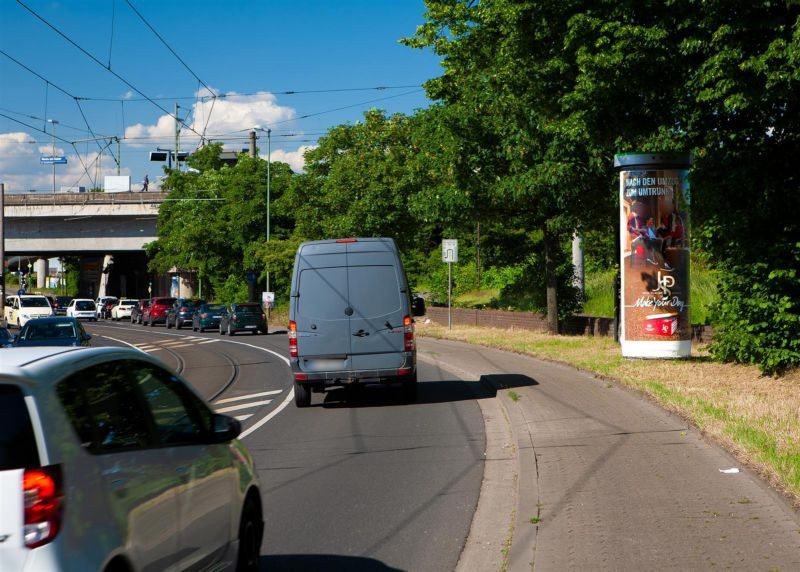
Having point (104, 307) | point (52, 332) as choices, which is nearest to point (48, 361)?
point (52, 332)

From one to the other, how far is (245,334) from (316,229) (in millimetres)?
6866

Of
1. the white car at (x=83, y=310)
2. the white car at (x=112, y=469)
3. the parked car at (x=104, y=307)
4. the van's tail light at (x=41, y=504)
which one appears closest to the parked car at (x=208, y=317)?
the white car at (x=83, y=310)

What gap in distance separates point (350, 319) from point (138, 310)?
54453 mm

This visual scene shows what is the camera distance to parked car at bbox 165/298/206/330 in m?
57.8

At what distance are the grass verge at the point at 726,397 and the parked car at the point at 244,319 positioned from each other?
2342cm

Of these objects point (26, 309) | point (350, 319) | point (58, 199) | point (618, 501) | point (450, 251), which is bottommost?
point (618, 501)

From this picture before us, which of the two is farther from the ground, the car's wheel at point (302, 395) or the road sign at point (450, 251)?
the road sign at point (450, 251)

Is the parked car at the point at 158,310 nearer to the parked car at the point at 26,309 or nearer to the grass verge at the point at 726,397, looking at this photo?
the parked car at the point at 26,309

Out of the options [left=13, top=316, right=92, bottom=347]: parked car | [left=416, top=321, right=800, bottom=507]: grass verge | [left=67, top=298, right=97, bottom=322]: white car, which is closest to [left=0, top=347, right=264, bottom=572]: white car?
[left=416, top=321, right=800, bottom=507]: grass verge

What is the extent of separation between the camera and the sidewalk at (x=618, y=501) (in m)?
6.50

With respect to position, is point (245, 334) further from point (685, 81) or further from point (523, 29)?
point (685, 81)

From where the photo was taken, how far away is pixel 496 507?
8.49m

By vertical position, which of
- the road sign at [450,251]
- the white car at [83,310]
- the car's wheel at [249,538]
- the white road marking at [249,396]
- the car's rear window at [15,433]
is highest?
the road sign at [450,251]

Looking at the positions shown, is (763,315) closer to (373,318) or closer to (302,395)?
(373,318)
